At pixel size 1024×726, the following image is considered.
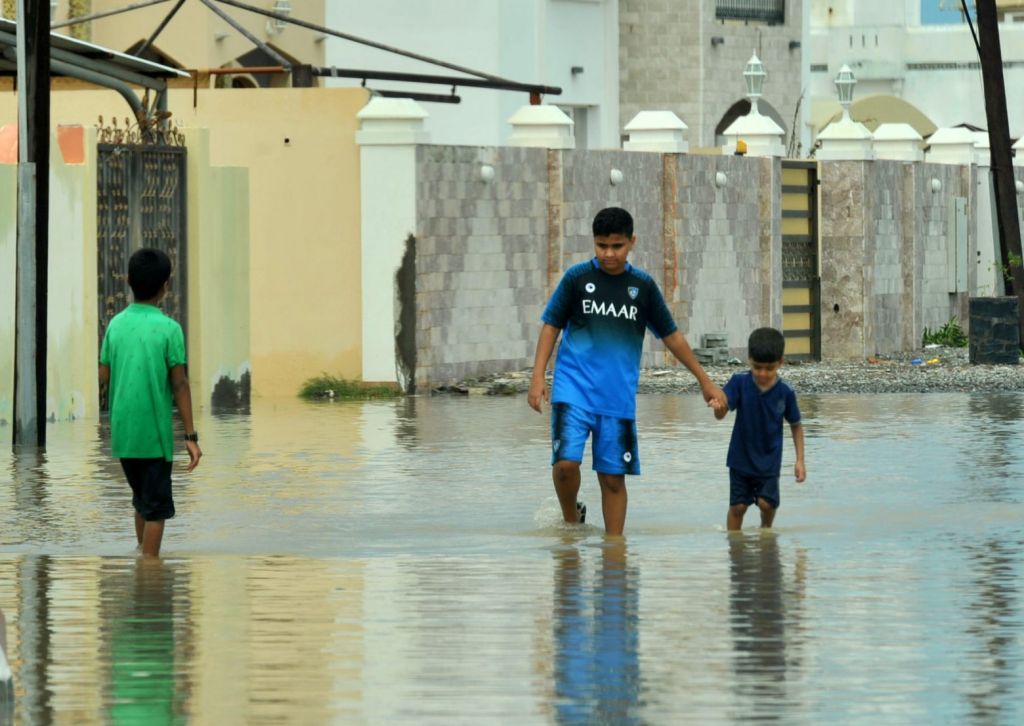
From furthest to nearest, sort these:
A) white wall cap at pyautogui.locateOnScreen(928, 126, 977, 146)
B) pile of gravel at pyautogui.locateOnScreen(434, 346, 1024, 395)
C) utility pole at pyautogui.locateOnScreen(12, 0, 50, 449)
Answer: white wall cap at pyautogui.locateOnScreen(928, 126, 977, 146)
pile of gravel at pyautogui.locateOnScreen(434, 346, 1024, 395)
utility pole at pyautogui.locateOnScreen(12, 0, 50, 449)

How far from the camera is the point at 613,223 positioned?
12.1 metres

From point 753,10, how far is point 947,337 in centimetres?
1051

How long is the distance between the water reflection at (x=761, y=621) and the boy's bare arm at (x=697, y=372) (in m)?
0.68

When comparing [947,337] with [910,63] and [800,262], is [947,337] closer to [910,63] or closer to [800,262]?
[800,262]

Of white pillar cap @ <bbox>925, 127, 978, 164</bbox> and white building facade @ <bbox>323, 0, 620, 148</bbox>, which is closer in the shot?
white pillar cap @ <bbox>925, 127, 978, 164</bbox>

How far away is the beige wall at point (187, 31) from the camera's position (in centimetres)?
3338

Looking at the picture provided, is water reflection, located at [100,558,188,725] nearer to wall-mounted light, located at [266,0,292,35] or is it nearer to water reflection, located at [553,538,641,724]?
water reflection, located at [553,538,641,724]

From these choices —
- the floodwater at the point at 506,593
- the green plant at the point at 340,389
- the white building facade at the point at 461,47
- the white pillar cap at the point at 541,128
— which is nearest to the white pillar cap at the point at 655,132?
the white pillar cap at the point at 541,128

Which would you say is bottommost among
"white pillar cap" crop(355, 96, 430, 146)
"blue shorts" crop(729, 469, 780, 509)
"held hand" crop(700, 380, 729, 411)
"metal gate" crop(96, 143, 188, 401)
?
"blue shorts" crop(729, 469, 780, 509)

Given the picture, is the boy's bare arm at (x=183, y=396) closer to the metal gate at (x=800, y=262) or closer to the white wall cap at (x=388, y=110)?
the white wall cap at (x=388, y=110)

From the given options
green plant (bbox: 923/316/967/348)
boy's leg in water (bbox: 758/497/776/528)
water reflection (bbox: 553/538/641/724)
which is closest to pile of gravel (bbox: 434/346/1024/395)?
green plant (bbox: 923/316/967/348)

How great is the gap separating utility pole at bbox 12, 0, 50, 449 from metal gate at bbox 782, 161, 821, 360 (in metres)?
14.6

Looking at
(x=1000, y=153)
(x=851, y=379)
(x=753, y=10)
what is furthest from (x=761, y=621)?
(x=753, y=10)

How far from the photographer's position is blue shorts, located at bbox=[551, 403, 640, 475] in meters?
12.3
